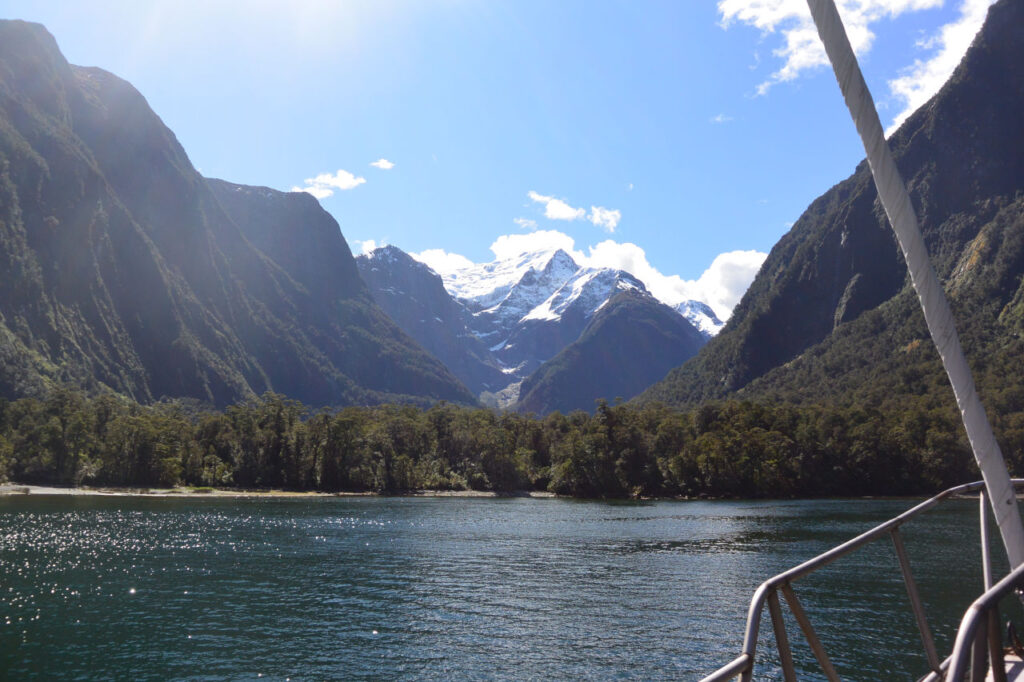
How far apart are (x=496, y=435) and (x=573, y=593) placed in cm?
10819

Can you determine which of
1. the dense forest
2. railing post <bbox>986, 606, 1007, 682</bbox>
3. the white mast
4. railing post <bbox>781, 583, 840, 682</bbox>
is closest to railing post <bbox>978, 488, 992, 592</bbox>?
the white mast

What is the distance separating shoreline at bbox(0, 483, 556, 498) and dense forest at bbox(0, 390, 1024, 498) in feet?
13.3

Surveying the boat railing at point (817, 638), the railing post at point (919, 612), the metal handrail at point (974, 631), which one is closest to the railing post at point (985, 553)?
the boat railing at point (817, 638)

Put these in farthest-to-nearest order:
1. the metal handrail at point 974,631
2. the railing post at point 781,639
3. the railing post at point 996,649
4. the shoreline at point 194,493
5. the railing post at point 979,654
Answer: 1. the shoreline at point 194,493
2. the railing post at point 781,639
3. the railing post at point 996,649
4. the railing post at point 979,654
5. the metal handrail at point 974,631

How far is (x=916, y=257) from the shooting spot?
5816mm

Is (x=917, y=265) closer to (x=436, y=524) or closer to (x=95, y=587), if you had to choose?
(x=95, y=587)

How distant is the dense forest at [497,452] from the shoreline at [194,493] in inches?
160

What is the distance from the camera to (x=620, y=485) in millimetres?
137500

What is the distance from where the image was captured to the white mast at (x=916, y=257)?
573cm

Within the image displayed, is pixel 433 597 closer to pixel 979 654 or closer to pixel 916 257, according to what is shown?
pixel 916 257

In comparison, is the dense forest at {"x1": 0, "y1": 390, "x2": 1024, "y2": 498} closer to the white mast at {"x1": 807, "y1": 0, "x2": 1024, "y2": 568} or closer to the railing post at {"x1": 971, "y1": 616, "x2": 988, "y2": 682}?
the white mast at {"x1": 807, "y1": 0, "x2": 1024, "y2": 568}

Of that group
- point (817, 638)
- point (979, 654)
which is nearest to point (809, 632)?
point (817, 638)

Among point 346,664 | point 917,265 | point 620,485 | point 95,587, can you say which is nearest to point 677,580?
point 346,664

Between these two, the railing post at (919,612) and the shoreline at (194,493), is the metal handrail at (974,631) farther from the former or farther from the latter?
the shoreline at (194,493)
